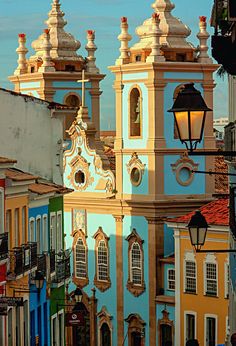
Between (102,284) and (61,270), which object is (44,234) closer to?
(61,270)

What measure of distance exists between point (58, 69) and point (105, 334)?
12.9 m

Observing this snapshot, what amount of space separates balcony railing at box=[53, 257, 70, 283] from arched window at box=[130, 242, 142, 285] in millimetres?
21699

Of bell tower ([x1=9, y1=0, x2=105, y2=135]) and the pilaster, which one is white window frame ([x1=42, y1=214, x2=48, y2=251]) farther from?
bell tower ([x1=9, y1=0, x2=105, y2=135])

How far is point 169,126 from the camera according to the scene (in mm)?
59094

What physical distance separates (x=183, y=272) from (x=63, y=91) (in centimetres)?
1534

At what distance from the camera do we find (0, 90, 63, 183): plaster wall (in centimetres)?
3841

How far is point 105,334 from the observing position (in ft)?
196

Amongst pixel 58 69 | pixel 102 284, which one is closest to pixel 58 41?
pixel 58 69

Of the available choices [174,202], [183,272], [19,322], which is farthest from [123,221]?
[19,322]

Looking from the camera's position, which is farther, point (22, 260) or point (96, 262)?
point (96, 262)

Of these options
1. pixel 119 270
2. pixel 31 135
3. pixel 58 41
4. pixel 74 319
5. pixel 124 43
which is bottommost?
pixel 119 270

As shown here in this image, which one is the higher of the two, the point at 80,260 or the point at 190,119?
the point at 190,119

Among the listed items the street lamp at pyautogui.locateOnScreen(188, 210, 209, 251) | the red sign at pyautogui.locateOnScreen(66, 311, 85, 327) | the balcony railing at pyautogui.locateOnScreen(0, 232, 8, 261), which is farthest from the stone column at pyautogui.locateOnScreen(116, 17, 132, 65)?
the street lamp at pyautogui.locateOnScreen(188, 210, 209, 251)

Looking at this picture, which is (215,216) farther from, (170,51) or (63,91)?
(63,91)
